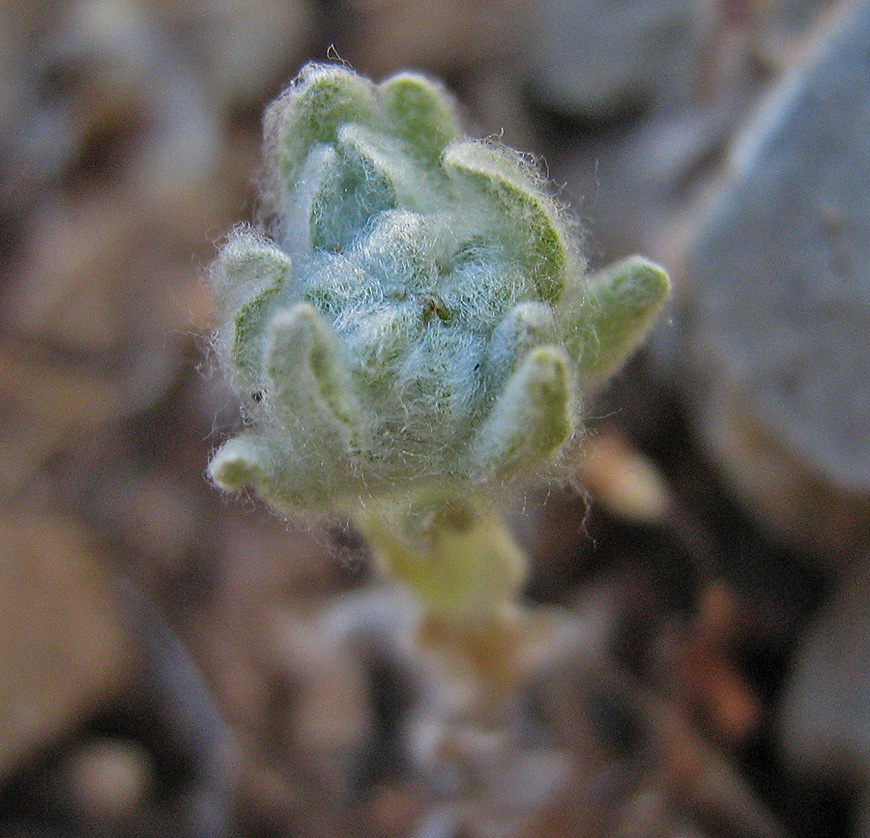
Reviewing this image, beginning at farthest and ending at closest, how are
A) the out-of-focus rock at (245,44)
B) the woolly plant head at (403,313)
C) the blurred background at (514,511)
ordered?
the out-of-focus rock at (245,44)
the blurred background at (514,511)
the woolly plant head at (403,313)

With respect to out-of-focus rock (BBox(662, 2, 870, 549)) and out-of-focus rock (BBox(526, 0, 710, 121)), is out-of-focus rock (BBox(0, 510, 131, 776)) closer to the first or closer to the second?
out-of-focus rock (BBox(662, 2, 870, 549))

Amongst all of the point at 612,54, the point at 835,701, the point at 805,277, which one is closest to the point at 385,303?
the point at 805,277

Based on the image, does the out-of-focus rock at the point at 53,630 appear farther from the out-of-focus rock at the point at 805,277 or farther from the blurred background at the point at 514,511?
the out-of-focus rock at the point at 805,277

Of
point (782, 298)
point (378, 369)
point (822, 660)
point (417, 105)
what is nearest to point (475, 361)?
point (378, 369)

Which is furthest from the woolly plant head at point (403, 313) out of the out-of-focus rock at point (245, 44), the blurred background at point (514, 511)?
the out-of-focus rock at point (245, 44)

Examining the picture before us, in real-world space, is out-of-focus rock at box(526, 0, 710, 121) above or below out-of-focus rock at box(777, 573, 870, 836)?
above

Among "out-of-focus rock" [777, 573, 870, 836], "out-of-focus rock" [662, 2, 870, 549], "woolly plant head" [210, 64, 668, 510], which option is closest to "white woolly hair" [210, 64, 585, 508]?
"woolly plant head" [210, 64, 668, 510]

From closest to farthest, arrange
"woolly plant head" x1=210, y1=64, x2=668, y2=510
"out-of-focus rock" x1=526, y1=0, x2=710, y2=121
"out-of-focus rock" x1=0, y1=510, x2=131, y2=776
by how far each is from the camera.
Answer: "woolly plant head" x1=210, y1=64, x2=668, y2=510
"out-of-focus rock" x1=0, y1=510, x2=131, y2=776
"out-of-focus rock" x1=526, y1=0, x2=710, y2=121
